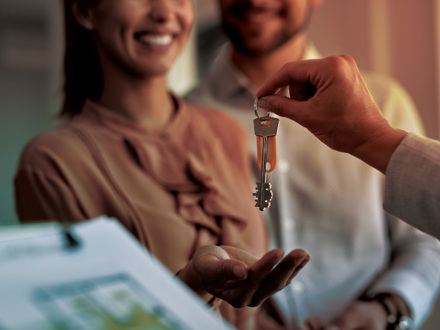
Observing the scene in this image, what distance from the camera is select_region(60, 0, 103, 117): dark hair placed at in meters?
0.62

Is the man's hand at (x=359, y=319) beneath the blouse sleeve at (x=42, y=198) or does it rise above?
beneath

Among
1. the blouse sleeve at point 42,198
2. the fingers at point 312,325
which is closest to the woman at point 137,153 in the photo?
the blouse sleeve at point 42,198

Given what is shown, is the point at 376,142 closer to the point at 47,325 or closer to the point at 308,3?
the point at 47,325

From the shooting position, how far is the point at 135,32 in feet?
2.01

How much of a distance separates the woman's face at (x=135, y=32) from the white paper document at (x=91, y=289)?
27cm

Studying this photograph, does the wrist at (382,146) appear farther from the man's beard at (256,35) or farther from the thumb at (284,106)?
the man's beard at (256,35)

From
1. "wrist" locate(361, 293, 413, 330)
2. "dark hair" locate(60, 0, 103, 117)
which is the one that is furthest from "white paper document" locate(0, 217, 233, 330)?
"wrist" locate(361, 293, 413, 330)

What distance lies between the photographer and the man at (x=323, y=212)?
26.7 inches

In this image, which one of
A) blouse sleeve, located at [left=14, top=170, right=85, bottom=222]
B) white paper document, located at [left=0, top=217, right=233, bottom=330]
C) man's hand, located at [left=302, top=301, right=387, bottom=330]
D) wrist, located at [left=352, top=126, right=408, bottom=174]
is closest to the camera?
white paper document, located at [left=0, top=217, right=233, bottom=330]

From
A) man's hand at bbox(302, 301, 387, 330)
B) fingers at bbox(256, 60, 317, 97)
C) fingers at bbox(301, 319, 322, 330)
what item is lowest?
fingers at bbox(301, 319, 322, 330)

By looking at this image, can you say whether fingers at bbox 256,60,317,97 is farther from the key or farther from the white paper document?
the white paper document

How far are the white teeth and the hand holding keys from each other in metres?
0.21

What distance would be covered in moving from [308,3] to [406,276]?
1.32 feet

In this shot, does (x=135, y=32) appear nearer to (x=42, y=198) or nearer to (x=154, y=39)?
(x=154, y=39)
